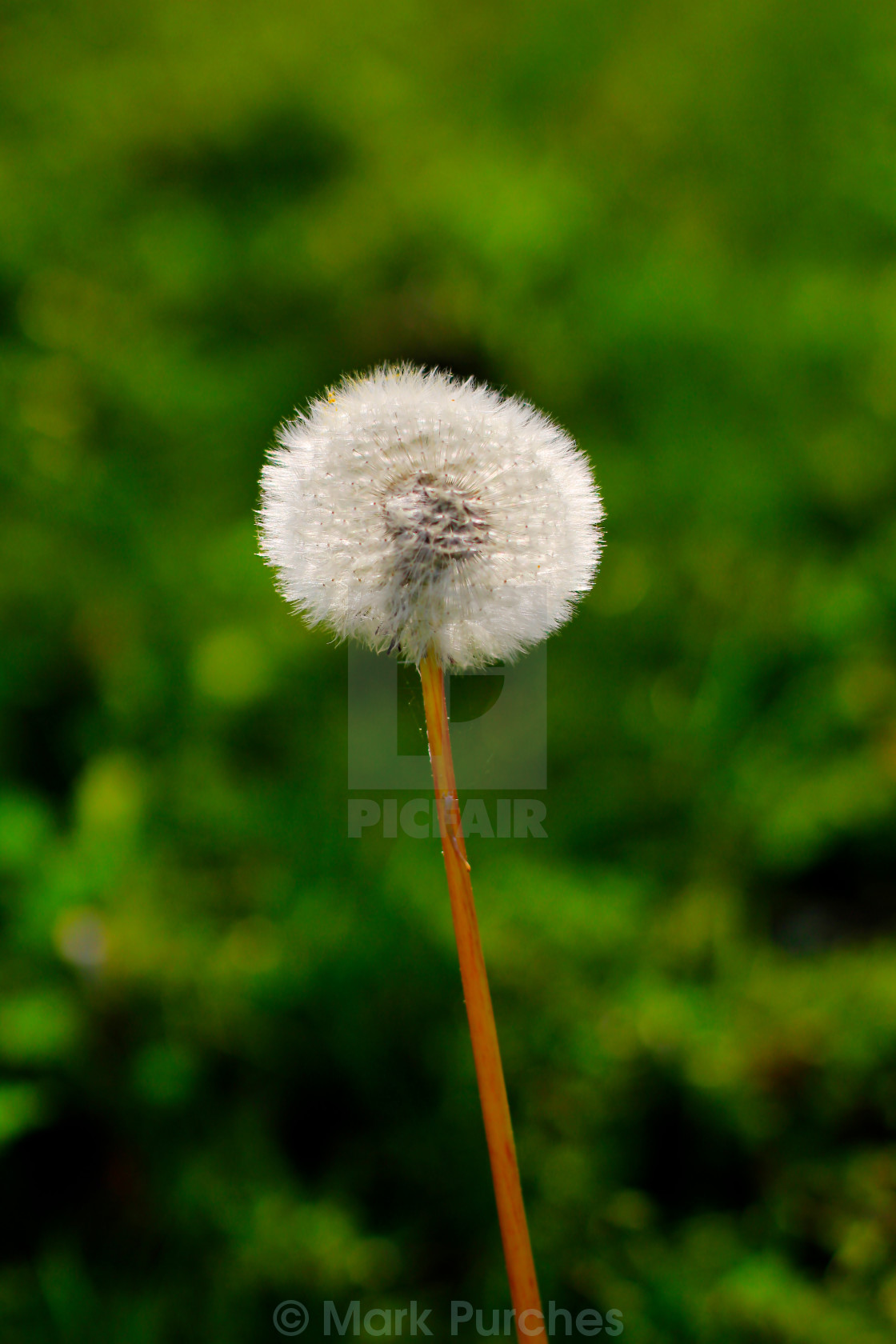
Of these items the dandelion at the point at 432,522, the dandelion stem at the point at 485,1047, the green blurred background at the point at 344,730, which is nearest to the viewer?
the dandelion stem at the point at 485,1047

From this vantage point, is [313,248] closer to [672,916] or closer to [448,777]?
[672,916]

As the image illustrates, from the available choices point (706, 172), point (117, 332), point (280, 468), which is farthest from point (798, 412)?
point (280, 468)

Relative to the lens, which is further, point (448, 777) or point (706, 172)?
point (706, 172)

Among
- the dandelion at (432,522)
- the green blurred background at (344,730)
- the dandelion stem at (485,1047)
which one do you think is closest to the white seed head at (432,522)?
the dandelion at (432,522)

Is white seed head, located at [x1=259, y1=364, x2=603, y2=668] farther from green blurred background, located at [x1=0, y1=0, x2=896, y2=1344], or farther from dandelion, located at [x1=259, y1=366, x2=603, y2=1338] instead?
green blurred background, located at [x1=0, y1=0, x2=896, y2=1344]

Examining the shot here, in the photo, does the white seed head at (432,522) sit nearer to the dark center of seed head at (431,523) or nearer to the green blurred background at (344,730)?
the dark center of seed head at (431,523)

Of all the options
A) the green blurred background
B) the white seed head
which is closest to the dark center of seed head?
the white seed head

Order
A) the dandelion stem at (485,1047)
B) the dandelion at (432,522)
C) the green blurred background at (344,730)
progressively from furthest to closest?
Answer: the green blurred background at (344,730)
the dandelion at (432,522)
the dandelion stem at (485,1047)
